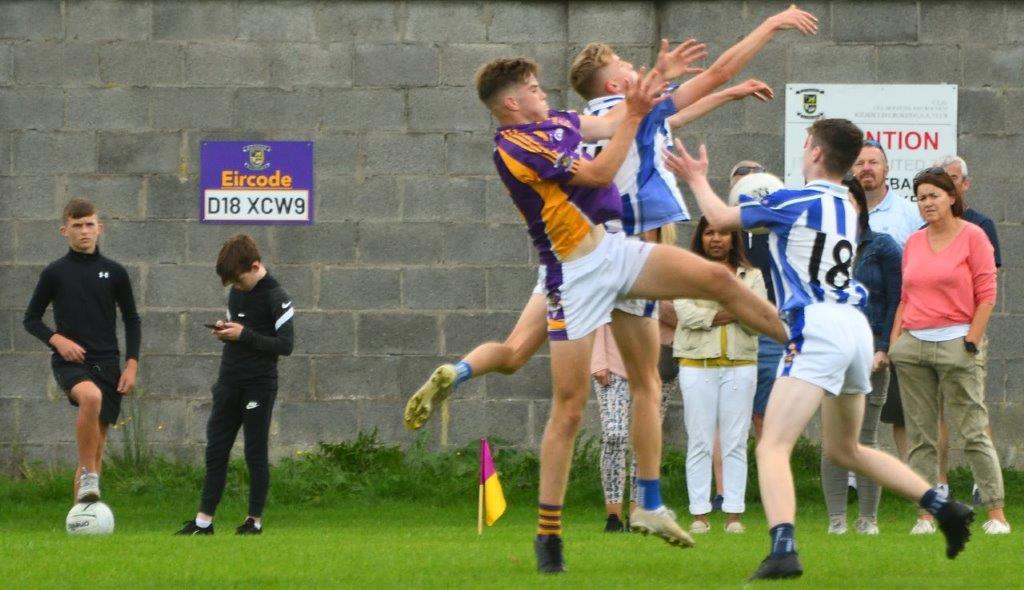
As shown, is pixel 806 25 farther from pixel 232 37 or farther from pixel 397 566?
pixel 232 37

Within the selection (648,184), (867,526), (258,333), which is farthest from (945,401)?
(258,333)

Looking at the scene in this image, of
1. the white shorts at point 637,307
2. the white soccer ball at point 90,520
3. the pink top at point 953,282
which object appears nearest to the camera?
the white shorts at point 637,307

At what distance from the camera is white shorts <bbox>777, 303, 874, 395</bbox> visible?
254 inches

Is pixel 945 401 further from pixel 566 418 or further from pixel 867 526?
pixel 566 418

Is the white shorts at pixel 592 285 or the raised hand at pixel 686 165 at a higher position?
the raised hand at pixel 686 165

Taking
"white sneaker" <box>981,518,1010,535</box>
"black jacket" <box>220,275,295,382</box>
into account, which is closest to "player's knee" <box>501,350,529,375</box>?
"black jacket" <box>220,275,295,382</box>

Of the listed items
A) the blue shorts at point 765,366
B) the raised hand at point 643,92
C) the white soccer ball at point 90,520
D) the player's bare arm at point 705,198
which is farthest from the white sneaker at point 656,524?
the white soccer ball at point 90,520

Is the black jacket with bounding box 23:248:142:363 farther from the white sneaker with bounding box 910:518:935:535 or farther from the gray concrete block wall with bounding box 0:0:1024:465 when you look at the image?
the white sneaker with bounding box 910:518:935:535

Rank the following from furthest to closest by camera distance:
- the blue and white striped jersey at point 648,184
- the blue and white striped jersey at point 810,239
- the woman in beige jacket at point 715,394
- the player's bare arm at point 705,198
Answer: the woman in beige jacket at point 715,394 < the blue and white striped jersey at point 648,184 < the player's bare arm at point 705,198 < the blue and white striped jersey at point 810,239

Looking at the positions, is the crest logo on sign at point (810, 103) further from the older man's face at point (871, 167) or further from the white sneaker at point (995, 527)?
the white sneaker at point (995, 527)

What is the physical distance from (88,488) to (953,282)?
17.7ft

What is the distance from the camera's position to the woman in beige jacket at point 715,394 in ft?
32.1

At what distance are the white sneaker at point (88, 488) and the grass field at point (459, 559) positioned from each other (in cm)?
28

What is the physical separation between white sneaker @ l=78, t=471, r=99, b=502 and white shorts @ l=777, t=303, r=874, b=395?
5317 mm
